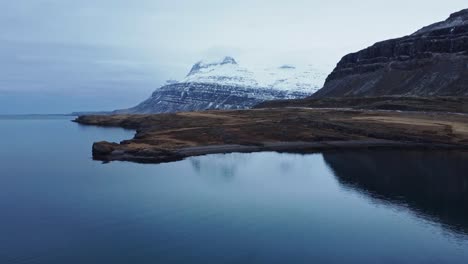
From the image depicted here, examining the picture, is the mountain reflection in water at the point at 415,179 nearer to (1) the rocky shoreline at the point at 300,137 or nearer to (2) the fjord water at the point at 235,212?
(2) the fjord water at the point at 235,212

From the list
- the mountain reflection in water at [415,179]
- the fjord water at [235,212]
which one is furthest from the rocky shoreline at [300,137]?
the mountain reflection in water at [415,179]

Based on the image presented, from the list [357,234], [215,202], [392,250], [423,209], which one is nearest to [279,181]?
[215,202]

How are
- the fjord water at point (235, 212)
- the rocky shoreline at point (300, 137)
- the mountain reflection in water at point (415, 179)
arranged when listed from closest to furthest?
the fjord water at point (235, 212) < the mountain reflection in water at point (415, 179) < the rocky shoreline at point (300, 137)

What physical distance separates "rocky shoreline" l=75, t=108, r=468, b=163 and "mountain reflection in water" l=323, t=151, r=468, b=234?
1140 cm

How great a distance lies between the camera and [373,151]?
130m

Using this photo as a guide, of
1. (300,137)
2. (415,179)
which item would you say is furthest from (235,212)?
(300,137)

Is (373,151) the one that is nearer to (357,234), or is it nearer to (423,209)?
(423,209)

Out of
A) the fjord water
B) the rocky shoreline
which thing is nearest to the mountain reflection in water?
the fjord water

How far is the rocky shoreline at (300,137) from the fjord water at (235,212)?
33.2 feet

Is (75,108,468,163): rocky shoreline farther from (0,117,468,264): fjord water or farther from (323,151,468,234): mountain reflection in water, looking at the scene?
(323,151,468,234): mountain reflection in water

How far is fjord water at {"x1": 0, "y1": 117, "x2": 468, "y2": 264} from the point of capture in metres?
49.2

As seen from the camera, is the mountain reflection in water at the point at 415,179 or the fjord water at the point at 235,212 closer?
the fjord water at the point at 235,212

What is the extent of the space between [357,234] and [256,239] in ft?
39.5

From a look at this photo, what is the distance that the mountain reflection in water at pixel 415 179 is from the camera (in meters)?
67.9
